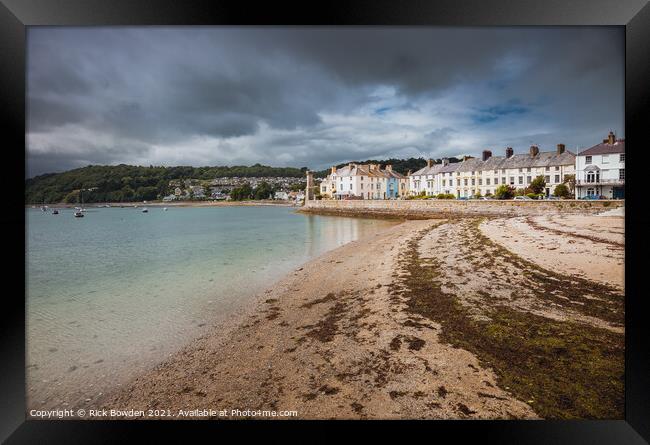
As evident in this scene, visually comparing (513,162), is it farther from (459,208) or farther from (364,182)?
(364,182)

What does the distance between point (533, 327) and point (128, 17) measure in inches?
187

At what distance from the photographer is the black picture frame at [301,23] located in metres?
1.79

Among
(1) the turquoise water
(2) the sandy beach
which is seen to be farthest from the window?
(1) the turquoise water

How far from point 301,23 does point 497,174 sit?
25096mm

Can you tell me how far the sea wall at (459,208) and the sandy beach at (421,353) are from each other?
7261 mm

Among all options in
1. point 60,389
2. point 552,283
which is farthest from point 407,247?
point 60,389

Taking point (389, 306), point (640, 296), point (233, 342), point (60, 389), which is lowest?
point (60, 389)

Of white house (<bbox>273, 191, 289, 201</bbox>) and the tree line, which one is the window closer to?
the tree line

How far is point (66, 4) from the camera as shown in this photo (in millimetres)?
1852

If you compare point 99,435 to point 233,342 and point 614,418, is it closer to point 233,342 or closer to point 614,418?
point 233,342

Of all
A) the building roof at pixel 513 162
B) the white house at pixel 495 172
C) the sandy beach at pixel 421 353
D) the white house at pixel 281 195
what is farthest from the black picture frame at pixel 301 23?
the white house at pixel 281 195

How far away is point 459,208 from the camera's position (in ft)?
68.7

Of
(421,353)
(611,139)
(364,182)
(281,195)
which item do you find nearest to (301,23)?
(421,353)

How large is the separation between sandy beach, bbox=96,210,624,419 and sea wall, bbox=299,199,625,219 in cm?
726
